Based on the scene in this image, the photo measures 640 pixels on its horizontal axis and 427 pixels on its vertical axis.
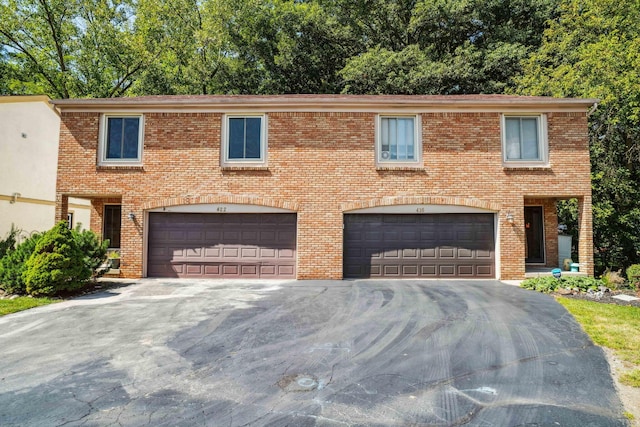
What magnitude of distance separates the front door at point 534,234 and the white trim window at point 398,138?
17.3 feet

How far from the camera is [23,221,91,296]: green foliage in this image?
8469 mm

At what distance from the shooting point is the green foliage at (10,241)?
11680 mm

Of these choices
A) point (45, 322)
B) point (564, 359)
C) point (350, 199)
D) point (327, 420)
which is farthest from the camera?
point (350, 199)

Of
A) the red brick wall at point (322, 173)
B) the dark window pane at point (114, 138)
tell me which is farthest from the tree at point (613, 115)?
the dark window pane at point (114, 138)

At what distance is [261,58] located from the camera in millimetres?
24312

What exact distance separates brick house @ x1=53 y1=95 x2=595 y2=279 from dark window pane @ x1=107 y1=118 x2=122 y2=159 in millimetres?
187

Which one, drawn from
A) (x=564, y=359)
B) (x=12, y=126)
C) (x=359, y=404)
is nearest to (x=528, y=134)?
(x=564, y=359)

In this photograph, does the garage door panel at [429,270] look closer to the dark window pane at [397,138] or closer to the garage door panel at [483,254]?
the garage door panel at [483,254]

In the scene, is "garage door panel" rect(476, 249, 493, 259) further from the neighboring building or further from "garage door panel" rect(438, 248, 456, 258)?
the neighboring building

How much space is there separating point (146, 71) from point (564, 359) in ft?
82.7

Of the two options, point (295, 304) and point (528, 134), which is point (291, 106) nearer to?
point (295, 304)

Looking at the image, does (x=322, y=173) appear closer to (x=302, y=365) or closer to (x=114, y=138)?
(x=114, y=138)

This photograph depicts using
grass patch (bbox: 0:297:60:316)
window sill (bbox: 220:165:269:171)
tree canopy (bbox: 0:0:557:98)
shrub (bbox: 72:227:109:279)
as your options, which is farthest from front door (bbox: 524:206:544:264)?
grass patch (bbox: 0:297:60:316)

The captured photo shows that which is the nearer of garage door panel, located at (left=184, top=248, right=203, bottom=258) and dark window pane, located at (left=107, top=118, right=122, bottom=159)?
garage door panel, located at (left=184, top=248, right=203, bottom=258)
